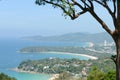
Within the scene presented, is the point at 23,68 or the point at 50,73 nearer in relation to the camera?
the point at 50,73

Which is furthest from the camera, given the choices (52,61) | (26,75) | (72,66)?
(52,61)

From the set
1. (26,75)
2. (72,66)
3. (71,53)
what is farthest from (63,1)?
(71,53)

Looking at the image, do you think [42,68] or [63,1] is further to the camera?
[42,68]

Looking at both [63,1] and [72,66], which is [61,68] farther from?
[63,1]

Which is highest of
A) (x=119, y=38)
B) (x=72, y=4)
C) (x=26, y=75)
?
(x=72, y=4)

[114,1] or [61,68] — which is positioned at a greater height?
[114,1]

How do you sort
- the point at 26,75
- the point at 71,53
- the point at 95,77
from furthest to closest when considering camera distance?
the point at 71,53, the point at 26,75, the point at 95,77

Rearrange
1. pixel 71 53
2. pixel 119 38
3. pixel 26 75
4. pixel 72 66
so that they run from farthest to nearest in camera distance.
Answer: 1. pixel 71 53
2. pixel 72 66
3. pixel 26 75
4. pixel 119 38

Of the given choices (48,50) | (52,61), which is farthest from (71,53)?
(52,61)

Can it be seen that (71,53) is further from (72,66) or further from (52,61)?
(72,66)
